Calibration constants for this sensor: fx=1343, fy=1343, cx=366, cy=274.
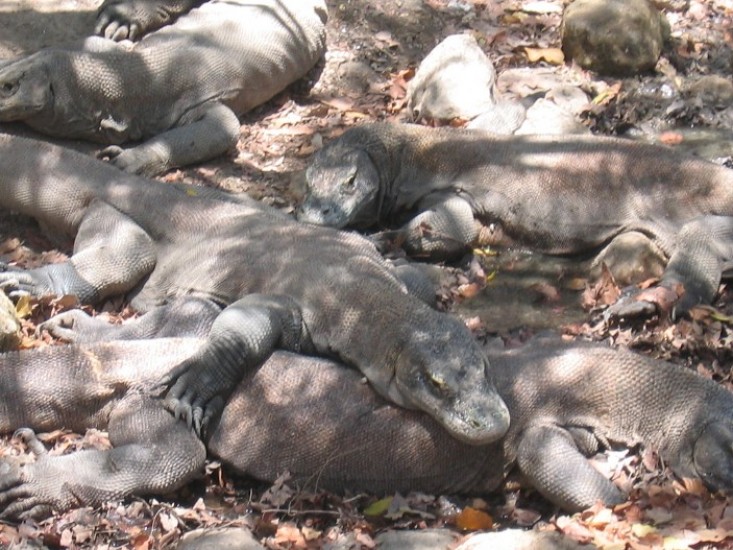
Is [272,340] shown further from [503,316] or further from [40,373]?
[503,316]

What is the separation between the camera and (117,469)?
695 centimetres

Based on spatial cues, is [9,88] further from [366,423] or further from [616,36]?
[616,36]

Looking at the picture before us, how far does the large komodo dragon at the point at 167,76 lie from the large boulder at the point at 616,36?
7.68 ft

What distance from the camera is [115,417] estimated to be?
7316 mm

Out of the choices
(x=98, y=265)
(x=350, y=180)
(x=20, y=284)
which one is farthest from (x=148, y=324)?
(x=350, y=180)

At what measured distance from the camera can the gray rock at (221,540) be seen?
6.18 metres

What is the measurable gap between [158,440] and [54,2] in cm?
617

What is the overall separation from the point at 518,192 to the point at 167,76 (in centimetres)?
327

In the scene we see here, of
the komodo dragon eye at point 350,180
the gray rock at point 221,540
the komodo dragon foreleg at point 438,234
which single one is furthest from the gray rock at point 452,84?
the gray rock at point 221,540

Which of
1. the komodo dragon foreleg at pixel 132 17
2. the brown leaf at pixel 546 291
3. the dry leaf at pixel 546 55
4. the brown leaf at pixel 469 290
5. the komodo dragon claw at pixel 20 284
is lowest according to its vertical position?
the brown leaf at pixel 469 290

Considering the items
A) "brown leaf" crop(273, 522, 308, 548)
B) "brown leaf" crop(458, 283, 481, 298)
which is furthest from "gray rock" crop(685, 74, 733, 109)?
"brown leaf" crop(273, 522, 308, 548)

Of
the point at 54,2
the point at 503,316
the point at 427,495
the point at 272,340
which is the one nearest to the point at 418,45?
the point at 54,2

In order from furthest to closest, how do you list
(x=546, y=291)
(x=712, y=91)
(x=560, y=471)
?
1. (x=712, y=91)
2. (x=546, y=291)
3. (x=560, y=471)

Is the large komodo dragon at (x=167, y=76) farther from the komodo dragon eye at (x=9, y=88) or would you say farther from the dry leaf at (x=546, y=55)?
the dry leaf at (x=546, y=55)
